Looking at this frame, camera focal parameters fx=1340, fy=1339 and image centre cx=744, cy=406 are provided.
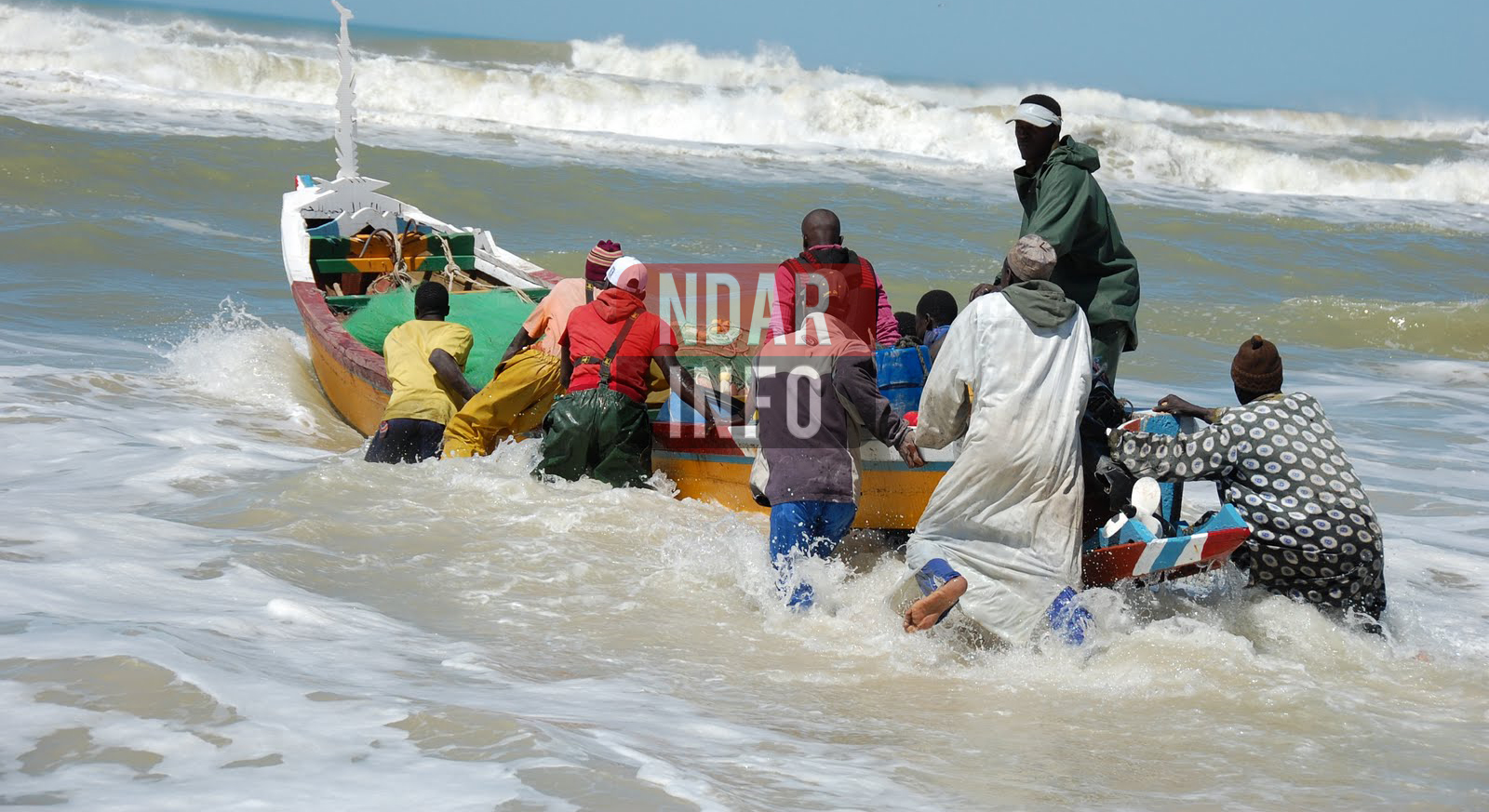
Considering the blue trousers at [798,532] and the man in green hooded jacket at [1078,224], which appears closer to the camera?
the man in green hooded jacket at [1078,224]

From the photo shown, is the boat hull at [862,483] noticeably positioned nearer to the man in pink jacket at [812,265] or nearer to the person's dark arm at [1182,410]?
the man in pink jacket at [812,265]

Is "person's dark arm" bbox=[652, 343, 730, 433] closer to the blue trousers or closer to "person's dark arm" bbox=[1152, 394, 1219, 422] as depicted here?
the blue trousers

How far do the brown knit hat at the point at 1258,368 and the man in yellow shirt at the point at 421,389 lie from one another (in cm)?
399

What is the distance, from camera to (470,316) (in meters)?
8.84

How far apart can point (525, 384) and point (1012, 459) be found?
3139 millimetres

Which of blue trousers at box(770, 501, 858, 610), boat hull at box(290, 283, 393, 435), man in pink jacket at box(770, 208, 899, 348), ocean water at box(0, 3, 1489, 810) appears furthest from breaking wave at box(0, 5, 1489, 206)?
blue trousers at box(770, 501, 858, 610)

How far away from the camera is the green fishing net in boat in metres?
8.48

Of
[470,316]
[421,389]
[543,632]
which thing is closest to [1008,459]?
[543,632]

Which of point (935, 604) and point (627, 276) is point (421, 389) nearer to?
point (627, 276)

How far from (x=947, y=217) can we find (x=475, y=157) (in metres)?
8.89

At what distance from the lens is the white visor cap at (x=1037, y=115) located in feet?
17.4

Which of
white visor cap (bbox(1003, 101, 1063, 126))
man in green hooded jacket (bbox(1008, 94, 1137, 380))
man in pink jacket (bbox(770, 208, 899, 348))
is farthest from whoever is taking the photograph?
man in pink jacket (bbox(770, 208, 899, 348))

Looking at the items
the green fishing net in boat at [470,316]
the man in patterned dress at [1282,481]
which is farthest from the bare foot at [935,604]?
the green fishing net in boat at [470,316]

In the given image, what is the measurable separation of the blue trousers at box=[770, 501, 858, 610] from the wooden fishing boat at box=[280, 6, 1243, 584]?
2.03ft
